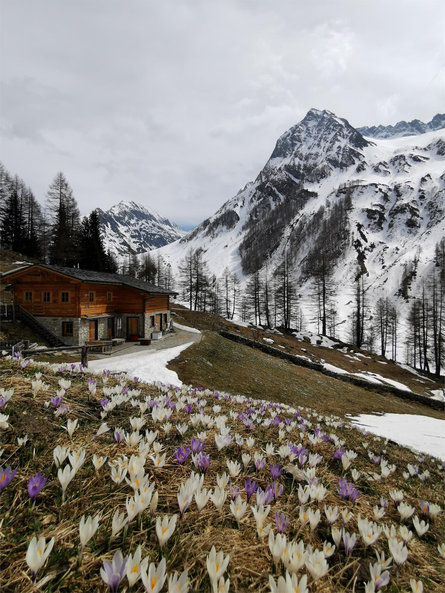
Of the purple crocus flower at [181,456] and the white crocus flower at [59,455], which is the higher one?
the white crocus flower at [59,455]

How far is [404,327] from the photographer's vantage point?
77750mm

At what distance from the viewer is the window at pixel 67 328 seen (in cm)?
2536

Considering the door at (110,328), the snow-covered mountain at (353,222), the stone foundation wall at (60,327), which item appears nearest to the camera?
the stone foundation wall at (60,327)

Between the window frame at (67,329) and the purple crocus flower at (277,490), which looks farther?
the window frame at (67,329)

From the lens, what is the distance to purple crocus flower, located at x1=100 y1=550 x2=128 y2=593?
3.67 ft

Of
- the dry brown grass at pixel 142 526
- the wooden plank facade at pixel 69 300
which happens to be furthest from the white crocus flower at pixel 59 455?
the wooden plank facade at pixel 69 300

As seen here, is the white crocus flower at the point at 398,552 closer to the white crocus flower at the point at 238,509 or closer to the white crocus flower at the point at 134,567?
the white crocus flower at the point at 238,509

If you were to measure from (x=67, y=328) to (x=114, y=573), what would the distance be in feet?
91.9

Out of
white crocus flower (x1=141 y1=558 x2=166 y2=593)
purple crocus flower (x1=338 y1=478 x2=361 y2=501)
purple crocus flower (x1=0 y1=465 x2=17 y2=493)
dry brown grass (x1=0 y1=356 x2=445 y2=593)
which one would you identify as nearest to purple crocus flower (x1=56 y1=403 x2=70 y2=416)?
dry brown grass (x1=0 y1=356 x2=445 y2=593)

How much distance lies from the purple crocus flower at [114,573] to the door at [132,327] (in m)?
31.1

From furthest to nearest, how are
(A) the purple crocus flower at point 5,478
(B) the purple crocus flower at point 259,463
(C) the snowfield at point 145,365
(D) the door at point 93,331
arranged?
(D) the door at point 93,331 → (C) the snowfield at point 145,365 → (B) the purple crocus flower at point 259,463 → (A) the purple crocus flower at point 5,478

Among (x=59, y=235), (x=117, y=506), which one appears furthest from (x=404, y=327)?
(x=117, y=506)

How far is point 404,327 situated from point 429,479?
8850 centimetres

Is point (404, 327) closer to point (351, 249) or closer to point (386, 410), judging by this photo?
point (351, 249)
